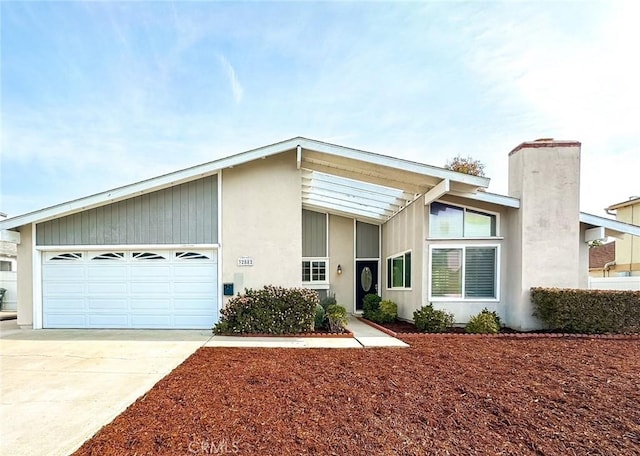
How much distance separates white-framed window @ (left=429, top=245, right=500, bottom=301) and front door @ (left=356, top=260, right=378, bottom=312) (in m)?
4.65

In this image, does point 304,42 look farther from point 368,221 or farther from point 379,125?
point 368,221

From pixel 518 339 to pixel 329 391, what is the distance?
18.6 ft

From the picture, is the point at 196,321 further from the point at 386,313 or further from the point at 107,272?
the point at 386,313

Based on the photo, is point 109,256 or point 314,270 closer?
point 109,256

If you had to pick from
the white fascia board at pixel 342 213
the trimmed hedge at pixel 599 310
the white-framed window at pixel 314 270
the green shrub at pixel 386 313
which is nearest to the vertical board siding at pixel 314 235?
the white-framed window at pixel 314 270

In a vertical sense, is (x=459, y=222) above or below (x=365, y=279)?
above

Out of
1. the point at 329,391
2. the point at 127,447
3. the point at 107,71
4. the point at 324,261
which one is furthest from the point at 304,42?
the point at 127,447

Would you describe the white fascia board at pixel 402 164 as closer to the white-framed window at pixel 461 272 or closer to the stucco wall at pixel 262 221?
the stucco wall at pixel 262 221

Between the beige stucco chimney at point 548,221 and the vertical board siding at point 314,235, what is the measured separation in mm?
7080

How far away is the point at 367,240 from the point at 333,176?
5093mm

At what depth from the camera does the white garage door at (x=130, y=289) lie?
30.4 feet

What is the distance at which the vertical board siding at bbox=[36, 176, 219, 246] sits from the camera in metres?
9.27

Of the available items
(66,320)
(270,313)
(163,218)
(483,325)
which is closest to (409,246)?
(483,325)

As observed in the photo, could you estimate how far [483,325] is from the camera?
8.47 m
